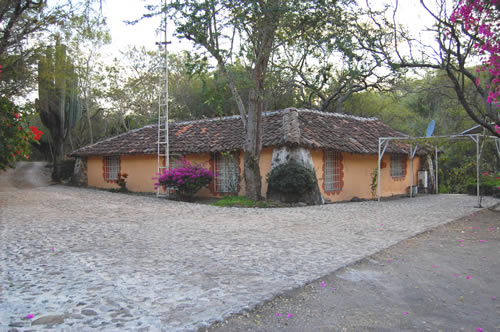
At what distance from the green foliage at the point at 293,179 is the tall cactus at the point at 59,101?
10740 mm

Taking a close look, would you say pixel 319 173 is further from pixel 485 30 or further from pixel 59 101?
pixel 59 101

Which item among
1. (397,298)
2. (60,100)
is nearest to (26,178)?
(60,100)

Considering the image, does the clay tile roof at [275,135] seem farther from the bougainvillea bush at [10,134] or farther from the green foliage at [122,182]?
the bougainvillea bush at [10,134]

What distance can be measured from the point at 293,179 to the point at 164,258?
7150 millimetres

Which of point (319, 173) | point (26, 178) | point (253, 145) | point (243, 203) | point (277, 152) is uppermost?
point (253, 145)

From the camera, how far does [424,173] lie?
18938 millimetres

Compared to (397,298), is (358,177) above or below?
above

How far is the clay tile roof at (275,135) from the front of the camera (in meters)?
13.5

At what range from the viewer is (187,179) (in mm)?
13477

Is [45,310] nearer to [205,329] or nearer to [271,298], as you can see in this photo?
[205,329]

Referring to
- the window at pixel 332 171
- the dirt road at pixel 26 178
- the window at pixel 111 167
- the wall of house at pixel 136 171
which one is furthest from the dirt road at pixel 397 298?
the dirt road at pixel 26 178

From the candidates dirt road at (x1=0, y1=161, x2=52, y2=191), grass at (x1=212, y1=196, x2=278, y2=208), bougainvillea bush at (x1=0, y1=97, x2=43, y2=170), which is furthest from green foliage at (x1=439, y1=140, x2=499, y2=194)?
dirt road at (x1=0, y1=161, x2=52, y2=191)

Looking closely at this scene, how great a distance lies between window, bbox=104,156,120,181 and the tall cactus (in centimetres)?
371

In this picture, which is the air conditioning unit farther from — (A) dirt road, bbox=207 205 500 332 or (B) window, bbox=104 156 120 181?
(B) window, bbox=104 156 120 181
